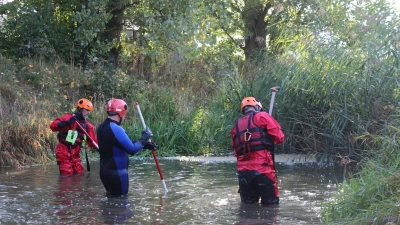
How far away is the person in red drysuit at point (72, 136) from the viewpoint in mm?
11125

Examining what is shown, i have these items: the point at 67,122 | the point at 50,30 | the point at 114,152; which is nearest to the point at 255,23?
the point at 50,30

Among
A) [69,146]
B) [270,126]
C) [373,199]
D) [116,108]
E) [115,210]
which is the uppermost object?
[116,108]

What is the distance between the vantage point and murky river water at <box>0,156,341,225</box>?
7.76 meters

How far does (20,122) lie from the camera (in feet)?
44.1

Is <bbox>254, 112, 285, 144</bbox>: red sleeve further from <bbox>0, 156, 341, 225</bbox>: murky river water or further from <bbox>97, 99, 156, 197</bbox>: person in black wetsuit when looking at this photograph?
<bbox>97, 99, 156, 197</bbox>: person in black wetsuit

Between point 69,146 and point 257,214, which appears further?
point 69,146

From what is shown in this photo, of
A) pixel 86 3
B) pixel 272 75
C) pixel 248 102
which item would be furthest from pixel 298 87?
pixel 86 3

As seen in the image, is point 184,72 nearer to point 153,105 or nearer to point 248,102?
point 153,105

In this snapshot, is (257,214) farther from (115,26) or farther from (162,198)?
(115,26)

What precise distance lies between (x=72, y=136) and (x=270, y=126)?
4.49 metres

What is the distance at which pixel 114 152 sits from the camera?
28.9 ft

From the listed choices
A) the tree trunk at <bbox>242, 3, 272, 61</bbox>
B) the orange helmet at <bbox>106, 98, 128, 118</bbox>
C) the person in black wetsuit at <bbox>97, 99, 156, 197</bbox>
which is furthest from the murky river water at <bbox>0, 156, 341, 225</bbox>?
the tree trunk at <bbox>242, 3, 272, 61</bbox>

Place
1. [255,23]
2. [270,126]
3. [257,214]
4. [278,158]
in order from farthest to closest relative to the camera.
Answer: [255,23] → [278,158] → [270,126] → [257,214]

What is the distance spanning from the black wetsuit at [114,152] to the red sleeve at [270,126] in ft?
5.64
